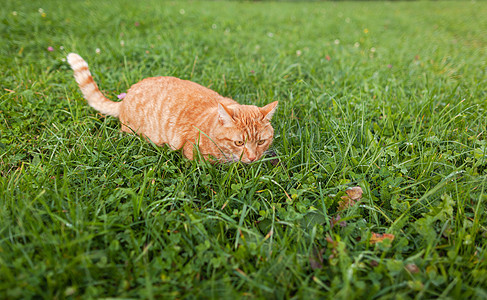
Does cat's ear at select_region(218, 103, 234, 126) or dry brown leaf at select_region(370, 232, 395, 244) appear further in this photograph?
cat's ear at select_region(218, 103, 234, 126)

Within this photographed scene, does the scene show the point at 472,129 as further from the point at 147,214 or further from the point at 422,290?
the point at 147,214

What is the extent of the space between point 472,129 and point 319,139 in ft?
4.96

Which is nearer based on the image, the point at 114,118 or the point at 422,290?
the point at 422,290

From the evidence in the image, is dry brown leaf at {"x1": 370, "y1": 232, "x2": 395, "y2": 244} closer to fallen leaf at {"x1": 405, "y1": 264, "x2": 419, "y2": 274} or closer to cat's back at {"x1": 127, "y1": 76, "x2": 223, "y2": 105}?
fallen leaf at {"x1": 405, "y1": 264, "x2": 419, "y2": 274}

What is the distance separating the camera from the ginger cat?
7.30 feet

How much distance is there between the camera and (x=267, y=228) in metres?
1.80

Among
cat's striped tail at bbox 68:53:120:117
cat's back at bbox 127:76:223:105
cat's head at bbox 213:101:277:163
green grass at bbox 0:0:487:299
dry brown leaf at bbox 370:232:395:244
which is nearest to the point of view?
green grass at bbox 0:0:487:299

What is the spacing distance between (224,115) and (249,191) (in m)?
0.63

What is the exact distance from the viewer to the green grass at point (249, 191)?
1.46m

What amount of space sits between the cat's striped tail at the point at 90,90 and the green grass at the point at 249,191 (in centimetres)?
13

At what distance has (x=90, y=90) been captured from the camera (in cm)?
279

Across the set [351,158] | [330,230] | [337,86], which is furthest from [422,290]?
[337,86]

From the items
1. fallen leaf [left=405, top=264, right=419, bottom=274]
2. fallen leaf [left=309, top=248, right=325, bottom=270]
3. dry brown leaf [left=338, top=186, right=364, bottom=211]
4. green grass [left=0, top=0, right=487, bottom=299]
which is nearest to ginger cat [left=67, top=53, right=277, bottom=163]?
green grass [left=0, top=0, right=487, bottom=299]

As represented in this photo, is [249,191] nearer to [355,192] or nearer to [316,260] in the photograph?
[316,260]
